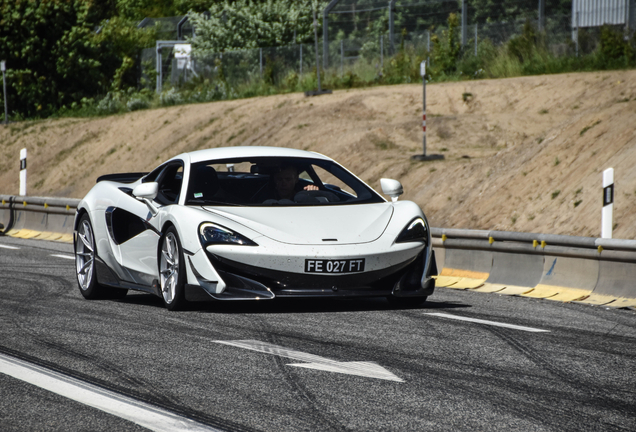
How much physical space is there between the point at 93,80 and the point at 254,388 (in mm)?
41404

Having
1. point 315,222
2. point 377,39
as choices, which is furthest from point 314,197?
point 377,39

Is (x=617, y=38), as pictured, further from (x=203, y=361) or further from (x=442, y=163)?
(x=203, y=361)

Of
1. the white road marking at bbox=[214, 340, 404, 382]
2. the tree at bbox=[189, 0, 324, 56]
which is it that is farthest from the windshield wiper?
the tree at bbox=[189, 0, 324, 56]

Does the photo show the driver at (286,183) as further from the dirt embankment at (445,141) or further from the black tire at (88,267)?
the dirt embankment at (445,141)

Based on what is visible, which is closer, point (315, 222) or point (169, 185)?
point (315, 222)

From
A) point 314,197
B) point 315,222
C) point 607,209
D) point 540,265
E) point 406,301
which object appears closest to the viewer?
point 315,222

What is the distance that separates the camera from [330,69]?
33938 millimetres

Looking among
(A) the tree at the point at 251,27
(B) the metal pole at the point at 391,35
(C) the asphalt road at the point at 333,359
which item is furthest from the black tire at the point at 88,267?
(A) the tree at the point at 251,27

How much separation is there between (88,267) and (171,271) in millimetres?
1780

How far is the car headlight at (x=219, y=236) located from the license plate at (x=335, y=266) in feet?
1.51

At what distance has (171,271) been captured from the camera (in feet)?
27.6

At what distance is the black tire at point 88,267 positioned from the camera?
9.74 m

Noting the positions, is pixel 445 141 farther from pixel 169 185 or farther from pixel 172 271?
pixel 172 271

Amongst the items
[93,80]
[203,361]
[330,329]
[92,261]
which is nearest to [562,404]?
[203,361]
